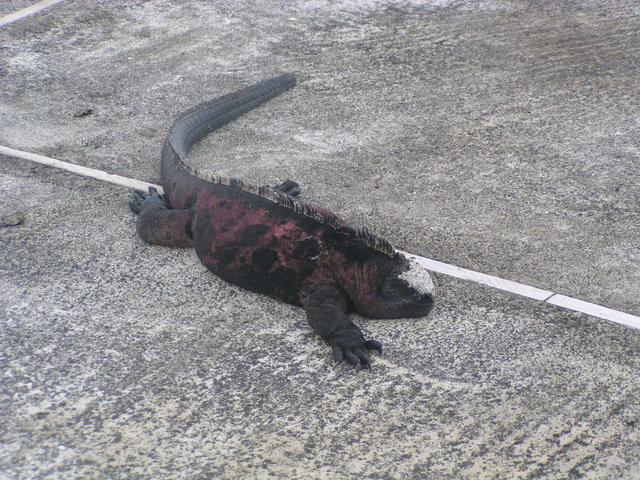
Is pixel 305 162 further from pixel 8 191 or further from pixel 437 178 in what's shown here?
pixel 8 191

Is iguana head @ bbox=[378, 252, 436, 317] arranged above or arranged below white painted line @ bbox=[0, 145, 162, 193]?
above

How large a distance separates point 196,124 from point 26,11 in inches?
142

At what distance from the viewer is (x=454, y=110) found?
18.7 ft

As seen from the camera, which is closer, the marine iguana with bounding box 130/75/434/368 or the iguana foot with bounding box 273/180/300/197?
the marine iguana with bounding box 130/75/434/368

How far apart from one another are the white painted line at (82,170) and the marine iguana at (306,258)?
91 centimetres

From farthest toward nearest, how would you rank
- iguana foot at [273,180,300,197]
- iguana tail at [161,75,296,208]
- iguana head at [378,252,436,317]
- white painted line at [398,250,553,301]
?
iguana foot at [273,180,300,197], iguana tail at [161,75,296,208], white painted line at [398,250,553,301], iguana head at [378,252,436,317]

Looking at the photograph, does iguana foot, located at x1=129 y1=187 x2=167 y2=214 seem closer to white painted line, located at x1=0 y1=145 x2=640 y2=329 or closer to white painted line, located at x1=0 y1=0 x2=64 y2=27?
white painted line, located at x1=0 y1=145 x2=640 y2=329

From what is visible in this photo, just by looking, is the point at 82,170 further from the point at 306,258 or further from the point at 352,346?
the point at 352,346

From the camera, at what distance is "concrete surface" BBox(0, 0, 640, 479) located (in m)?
2.80

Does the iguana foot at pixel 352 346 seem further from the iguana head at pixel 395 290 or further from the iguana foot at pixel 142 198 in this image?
the iguana foot at pixel 142 198

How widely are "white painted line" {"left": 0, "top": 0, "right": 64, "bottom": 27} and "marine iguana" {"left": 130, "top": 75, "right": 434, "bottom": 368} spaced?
4.68m

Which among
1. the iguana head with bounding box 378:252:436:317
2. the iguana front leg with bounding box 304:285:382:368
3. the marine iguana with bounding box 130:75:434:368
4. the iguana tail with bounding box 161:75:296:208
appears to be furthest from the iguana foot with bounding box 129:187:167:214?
the iguana head with bounding box 378:252:436:317

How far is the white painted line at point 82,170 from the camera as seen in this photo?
4902mm

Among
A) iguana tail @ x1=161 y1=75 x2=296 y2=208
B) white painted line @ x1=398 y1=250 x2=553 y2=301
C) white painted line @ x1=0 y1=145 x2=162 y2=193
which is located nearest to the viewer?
white painted line @ x1=398 y1=250 x2=553 y2=301
